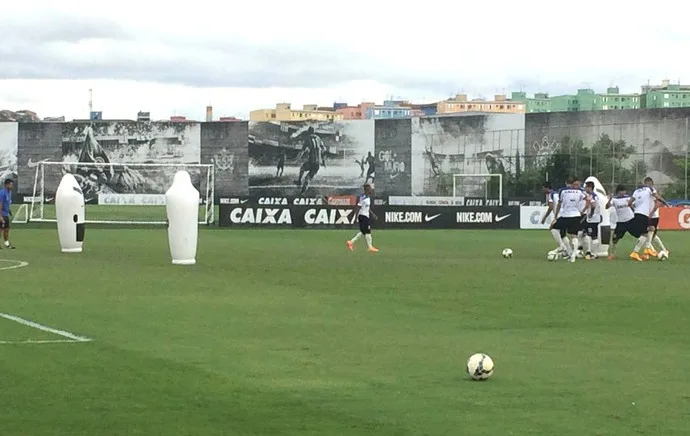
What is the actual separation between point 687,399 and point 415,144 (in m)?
91.2

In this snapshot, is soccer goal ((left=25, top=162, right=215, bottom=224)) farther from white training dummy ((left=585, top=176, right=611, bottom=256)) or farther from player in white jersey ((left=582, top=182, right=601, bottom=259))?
player in white jersey ((left=582, top=182, right=601, bottom=259))

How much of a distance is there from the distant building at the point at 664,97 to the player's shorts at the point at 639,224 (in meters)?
94.3

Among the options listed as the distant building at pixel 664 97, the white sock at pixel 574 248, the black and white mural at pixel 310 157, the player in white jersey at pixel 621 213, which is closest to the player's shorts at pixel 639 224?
the player in white jersey at pixel 621 213

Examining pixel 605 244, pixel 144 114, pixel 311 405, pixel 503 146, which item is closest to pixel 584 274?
pixel 605 244

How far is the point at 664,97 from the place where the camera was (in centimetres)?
13150

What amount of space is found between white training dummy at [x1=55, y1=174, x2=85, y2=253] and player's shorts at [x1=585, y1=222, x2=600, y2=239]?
1351 cm

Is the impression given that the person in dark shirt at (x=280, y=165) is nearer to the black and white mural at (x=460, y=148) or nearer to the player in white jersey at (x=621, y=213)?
the black and white mural at (x=460, y=148)

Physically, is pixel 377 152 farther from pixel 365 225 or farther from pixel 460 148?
pixel 365 225

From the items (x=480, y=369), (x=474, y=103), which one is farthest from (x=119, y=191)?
(x=474, y=103)

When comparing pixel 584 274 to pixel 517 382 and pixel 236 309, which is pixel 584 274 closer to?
pixel 236 309

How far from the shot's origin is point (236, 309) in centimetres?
1791

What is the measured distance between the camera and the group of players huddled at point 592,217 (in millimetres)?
31234

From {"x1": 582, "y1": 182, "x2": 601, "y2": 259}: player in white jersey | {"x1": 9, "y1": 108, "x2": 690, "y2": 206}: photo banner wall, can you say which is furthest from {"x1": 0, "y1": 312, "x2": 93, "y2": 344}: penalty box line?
{"x1": 9, "y1": 108, "x2": 690, "y2": 206}: photo banner wall

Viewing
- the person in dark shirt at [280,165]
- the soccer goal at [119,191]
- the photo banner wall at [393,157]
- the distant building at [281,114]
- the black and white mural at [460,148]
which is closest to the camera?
the soccer goal at [119,191]
